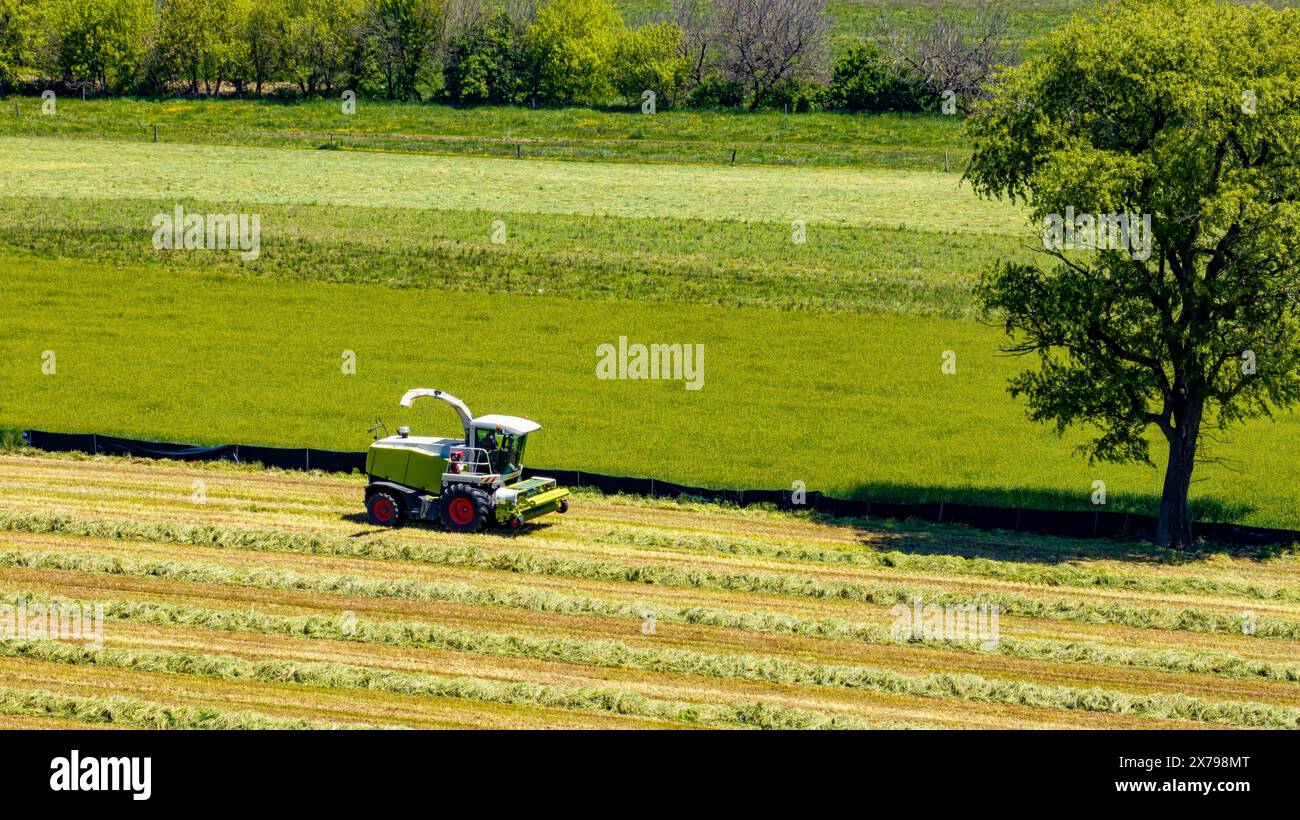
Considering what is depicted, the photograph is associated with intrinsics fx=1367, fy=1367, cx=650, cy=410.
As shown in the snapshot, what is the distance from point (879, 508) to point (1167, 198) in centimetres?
1117

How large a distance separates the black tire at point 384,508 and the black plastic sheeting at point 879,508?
5632 millimetres

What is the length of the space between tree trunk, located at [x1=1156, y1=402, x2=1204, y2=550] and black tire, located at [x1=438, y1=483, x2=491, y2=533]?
18.2 m

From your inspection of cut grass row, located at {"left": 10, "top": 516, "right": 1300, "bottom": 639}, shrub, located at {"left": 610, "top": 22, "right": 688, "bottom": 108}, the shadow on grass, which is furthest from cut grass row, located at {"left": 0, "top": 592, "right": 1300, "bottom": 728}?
shrub, located at {"left": 610, "top": 22, "right": 688, "bottom": 108}

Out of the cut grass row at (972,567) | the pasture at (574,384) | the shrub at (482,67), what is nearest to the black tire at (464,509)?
the cut grass row at (972,567)

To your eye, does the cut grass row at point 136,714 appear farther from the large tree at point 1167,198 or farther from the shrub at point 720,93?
the shrub at point 720,93

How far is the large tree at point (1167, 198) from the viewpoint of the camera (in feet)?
113

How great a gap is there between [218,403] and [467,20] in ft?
288

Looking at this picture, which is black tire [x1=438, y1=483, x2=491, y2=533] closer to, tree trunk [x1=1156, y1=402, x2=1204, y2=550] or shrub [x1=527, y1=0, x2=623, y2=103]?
tree trunk [x1=1156, y1=402, x2=1204, y2=550]

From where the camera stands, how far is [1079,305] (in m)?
36.4

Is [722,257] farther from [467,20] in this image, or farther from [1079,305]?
[467,20]

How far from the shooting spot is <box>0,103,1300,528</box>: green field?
43.8m

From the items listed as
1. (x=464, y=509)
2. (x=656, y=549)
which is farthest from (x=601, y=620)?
(x=464, y=509)

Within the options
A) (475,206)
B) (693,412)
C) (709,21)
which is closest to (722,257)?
(475,206)

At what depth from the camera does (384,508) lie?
35281 mm
